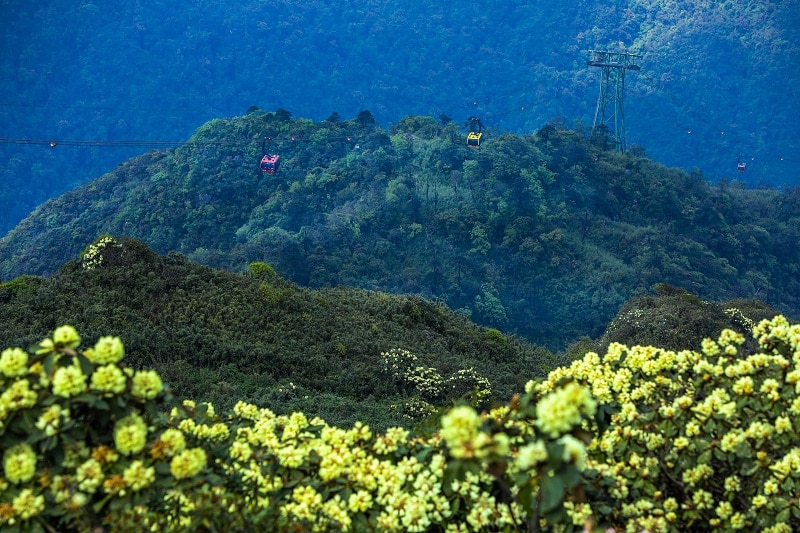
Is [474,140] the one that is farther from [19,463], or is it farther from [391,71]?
[19,463]

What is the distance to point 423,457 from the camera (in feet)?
14.6

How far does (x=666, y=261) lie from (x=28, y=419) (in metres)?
43.2

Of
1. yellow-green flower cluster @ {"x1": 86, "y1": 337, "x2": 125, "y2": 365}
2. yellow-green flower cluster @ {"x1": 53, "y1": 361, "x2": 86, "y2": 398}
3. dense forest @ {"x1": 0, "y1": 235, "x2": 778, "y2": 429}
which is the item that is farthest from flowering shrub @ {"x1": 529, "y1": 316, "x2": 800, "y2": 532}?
dense forest @ {"x1": 0, "y1": 235, "x2": 778, "y2": 429}

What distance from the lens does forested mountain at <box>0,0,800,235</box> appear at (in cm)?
7938

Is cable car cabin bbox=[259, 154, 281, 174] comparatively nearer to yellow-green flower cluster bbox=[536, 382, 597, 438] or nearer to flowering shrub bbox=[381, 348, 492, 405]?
flowering shrub bbox=[381, 348, 492, 405]

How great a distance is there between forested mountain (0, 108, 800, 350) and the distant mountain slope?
20.3 m

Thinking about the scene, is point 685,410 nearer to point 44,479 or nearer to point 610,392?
point 610,392

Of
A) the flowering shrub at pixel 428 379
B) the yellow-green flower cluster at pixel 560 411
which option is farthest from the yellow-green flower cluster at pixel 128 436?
the flowering shrub at pixel 428 379

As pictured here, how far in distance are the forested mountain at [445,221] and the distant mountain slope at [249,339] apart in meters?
20.3

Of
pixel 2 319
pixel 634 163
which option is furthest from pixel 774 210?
pixel 2 319

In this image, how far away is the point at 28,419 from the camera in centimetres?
409

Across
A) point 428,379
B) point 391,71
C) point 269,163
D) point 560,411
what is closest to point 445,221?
point 269,163

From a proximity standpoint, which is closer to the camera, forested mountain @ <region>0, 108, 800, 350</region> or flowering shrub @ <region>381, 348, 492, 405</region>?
flowering shrub @ <region>381, 348, 492, 405</region>

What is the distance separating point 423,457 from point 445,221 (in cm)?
4056
